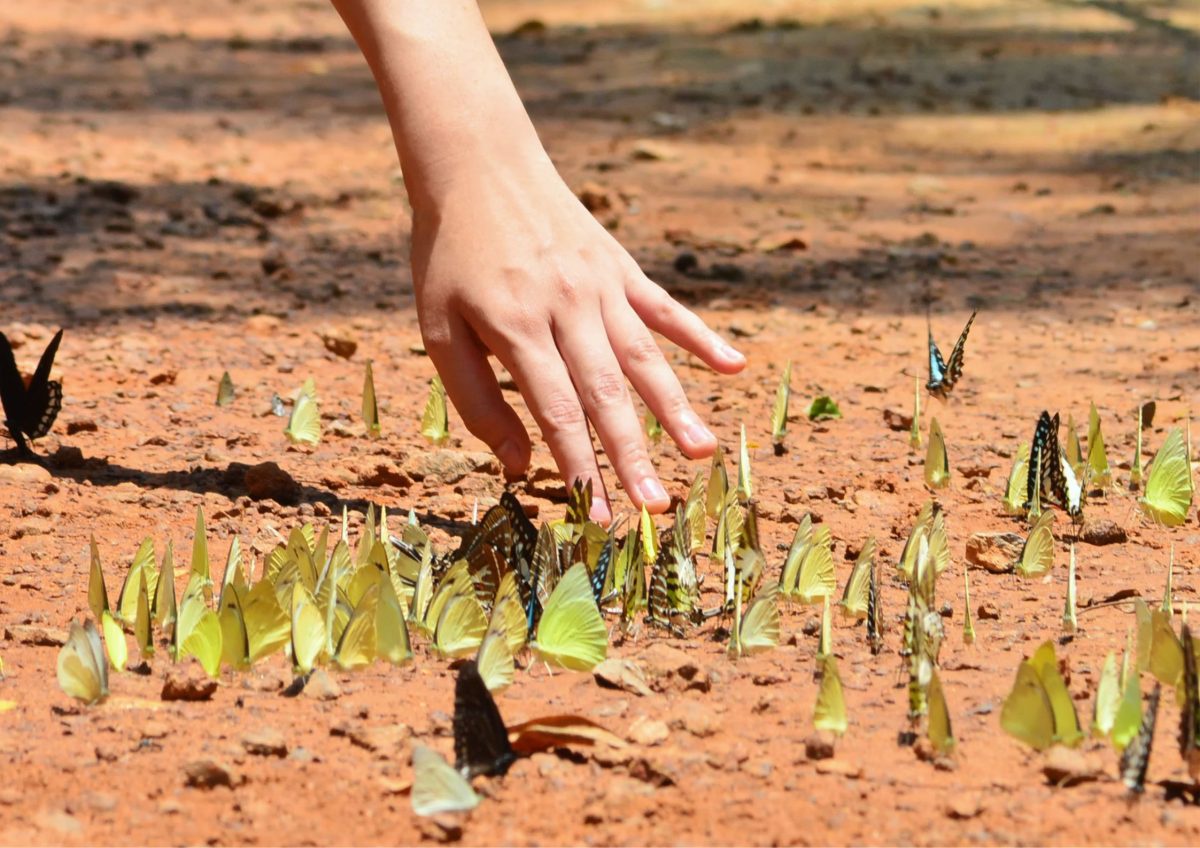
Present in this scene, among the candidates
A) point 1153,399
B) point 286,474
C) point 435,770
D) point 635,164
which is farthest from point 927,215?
point 435,770

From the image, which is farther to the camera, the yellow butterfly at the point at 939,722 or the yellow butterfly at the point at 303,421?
the yellow butterfly at the point at 303,421

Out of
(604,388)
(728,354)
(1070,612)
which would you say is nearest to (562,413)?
(604,388)

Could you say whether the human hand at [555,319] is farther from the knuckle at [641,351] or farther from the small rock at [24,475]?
the small rock at [24,475]

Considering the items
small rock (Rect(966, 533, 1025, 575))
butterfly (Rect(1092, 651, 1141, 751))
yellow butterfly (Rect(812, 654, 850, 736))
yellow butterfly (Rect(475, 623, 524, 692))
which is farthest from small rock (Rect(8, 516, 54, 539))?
butterfly (Rect(1092, 651, 1141, 751))

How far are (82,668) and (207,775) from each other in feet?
1.11

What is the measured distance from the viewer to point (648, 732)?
Result: 2.20m

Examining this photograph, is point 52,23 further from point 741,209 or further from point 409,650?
point 409,650

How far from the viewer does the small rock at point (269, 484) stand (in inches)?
135

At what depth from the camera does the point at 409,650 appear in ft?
8.14

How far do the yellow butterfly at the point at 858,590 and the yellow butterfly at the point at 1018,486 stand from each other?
77cm

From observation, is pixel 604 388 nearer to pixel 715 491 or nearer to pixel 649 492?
pixel 649 492

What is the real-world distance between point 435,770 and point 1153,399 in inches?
119

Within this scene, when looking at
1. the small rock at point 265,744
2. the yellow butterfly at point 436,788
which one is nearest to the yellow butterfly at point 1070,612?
the yellow butterfly at point 436,788

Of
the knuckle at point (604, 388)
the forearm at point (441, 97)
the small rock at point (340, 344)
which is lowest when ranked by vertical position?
the small rock at point (340, 344)
